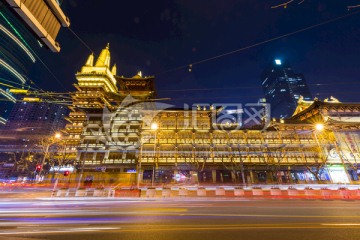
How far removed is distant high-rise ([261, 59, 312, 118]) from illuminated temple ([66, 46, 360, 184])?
80351 millimetres

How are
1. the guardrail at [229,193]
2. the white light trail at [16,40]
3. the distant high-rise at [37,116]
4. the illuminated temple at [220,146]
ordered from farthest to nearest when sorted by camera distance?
the distant high-rise at [37,116] → the white light trail at [16,40] → the illuminated temple at [220,146] → the guardrail at [229,193]

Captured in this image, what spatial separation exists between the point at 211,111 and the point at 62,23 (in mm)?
30416

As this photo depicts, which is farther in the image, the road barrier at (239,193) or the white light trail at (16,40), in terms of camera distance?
the white light trail at (16,40)

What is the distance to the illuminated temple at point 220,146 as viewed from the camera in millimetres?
28297

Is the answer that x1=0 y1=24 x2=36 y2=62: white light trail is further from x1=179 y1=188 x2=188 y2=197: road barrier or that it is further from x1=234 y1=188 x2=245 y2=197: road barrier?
x1=234 y1=188 x2=245 y2=197: road barrier

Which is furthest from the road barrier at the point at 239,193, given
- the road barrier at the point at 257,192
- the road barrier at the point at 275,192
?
the road barrier at the point at 275,192

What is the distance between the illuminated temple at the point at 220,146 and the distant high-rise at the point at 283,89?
8035cm

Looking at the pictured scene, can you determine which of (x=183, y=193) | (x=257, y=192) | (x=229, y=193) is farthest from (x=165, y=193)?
(x=257, y=192)

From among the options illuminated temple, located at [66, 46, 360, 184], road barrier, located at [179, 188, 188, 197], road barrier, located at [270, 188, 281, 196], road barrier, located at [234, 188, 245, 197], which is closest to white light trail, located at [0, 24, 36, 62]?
illuminated temple, located at [66, 46, 360, 184]

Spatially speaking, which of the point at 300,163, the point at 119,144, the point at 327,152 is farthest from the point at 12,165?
the point at 327,152

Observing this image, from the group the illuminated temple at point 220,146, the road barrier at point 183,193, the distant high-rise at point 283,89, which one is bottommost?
the road barrier at point 183,193

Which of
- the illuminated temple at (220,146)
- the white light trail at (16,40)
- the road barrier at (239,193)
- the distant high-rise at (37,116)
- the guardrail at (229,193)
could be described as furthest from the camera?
the distant high-rise at (37,116)

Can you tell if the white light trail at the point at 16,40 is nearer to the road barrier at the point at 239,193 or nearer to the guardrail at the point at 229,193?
the guardrail at the point at 229,193

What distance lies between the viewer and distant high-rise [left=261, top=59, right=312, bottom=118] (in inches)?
4186
